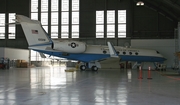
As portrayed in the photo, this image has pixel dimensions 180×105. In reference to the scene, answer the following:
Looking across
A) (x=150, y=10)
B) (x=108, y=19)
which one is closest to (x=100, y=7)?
(x=108, y=19)

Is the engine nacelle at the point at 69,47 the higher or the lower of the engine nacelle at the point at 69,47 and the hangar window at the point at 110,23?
the lower

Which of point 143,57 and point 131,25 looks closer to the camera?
point 143,57

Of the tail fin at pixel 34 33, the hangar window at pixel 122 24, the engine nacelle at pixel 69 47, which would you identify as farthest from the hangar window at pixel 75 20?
the tail fin at pixel 34 33

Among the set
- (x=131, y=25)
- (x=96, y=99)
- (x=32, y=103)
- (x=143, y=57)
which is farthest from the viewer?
(x=131, y=25)

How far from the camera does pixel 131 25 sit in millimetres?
40500

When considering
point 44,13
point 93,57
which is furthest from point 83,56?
point 44,13

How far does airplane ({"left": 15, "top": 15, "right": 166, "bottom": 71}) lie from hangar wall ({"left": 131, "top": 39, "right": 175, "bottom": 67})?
297 cm

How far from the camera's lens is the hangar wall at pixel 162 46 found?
35000mm

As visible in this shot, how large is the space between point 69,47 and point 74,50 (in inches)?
29.3

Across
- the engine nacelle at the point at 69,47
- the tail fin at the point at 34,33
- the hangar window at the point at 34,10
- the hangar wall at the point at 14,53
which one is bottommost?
the hangar wall at the point at 14,53

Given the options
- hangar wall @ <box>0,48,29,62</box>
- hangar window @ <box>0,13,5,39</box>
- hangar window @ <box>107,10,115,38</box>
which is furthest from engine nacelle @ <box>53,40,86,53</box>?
hangar window @ <box>0,13,5,39</box>

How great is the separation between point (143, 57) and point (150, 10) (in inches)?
530

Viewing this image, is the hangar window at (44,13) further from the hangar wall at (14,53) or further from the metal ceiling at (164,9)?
the metal ceiling at (164,9)

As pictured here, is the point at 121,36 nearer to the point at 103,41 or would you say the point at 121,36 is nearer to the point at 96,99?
the point at 103,41
